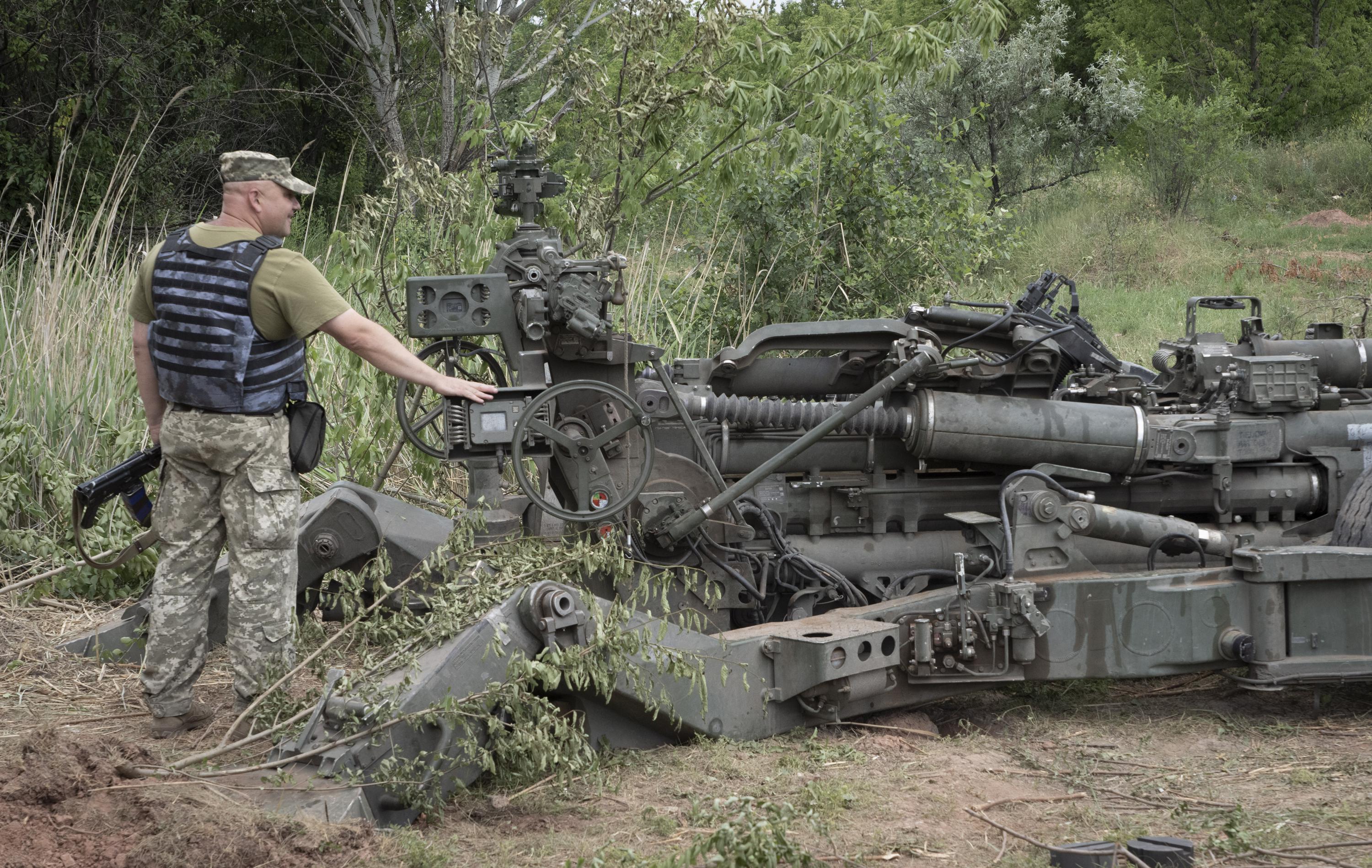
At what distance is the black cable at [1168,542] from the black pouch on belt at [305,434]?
3672 millimetres

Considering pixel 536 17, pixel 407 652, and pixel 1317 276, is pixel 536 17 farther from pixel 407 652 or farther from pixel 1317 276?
pixel 407 652

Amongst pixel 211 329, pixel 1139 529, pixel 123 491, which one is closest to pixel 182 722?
pixel 123 491

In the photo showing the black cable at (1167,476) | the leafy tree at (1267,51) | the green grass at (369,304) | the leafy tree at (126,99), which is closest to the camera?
the black cable at (1167,476)

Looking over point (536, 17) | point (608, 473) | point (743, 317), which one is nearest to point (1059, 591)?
point (608, 473)

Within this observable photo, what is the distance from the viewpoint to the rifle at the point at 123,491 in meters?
5.42

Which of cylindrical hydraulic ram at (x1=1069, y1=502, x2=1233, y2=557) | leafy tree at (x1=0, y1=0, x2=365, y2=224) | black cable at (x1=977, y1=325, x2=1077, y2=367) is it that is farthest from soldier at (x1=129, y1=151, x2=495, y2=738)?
leafy tree at (x1=0, y1=0, x2=365, y2=224)

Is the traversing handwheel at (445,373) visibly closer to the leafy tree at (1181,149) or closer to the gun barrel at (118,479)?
the gun barrel at (118,479)

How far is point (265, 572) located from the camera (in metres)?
5.07

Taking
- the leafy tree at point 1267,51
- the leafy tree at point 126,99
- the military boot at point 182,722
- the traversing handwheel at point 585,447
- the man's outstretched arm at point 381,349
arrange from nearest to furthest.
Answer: the man's outstretched arm at point 381,349 → the traversing handwheel at point 585,447 → the military boot at point 182,722 → the leafy tree at point 126,99 → the leafy tree at point 1267,51

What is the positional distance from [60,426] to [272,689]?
160 inches

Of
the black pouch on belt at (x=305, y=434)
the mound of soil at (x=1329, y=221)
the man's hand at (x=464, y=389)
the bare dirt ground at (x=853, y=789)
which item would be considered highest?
the mound of soil at (x=1329, y=221)

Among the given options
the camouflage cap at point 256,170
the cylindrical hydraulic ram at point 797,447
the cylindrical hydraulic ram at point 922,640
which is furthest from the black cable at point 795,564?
the camouflage cap at point 256,170

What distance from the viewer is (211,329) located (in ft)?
16.1

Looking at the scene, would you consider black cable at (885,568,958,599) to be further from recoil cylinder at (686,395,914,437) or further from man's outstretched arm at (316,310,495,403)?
man's outstretched arm at (316,310,495,403)
